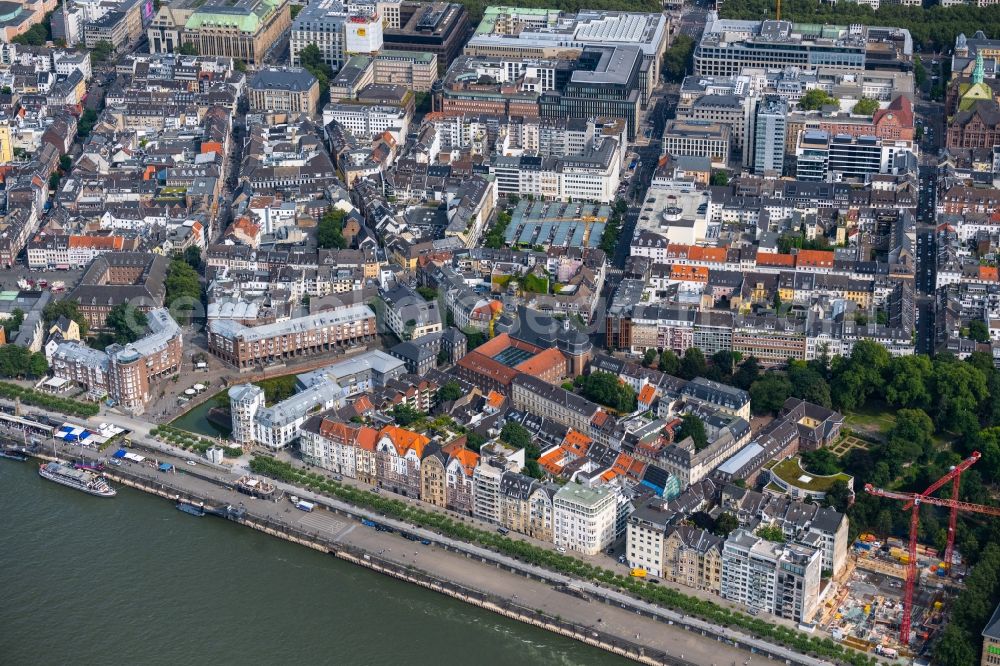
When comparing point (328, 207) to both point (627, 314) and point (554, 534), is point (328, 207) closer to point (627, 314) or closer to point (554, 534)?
point (627, 314)

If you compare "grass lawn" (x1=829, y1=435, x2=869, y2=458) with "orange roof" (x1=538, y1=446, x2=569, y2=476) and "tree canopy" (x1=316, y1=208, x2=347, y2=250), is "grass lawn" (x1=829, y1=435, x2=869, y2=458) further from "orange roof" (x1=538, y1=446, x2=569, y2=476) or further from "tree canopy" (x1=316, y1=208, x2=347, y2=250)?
"tree canopy" (x1=316, y1=208, x2=347, y2=250)

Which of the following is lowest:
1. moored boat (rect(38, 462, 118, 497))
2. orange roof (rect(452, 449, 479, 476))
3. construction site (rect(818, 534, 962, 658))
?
construction site (rect(818, 534, 962, 658))

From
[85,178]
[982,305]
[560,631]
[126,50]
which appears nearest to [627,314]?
[982,305]

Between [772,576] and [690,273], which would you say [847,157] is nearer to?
[690,273]

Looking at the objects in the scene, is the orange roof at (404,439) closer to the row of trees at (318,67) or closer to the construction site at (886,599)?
the construction site at (886,599)

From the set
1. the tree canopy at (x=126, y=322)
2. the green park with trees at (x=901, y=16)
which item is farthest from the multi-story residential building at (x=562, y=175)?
the green park with trees at (x=901, y=16)

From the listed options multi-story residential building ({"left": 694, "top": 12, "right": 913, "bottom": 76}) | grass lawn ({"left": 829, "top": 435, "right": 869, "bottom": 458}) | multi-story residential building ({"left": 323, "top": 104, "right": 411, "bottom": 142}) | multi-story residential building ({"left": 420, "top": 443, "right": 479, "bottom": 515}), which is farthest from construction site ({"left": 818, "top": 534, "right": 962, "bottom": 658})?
multi-story residential building ({"left": 694, "top": 12, "right": 913, "bottom": 76})

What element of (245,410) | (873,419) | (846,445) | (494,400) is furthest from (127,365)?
(873,419)
